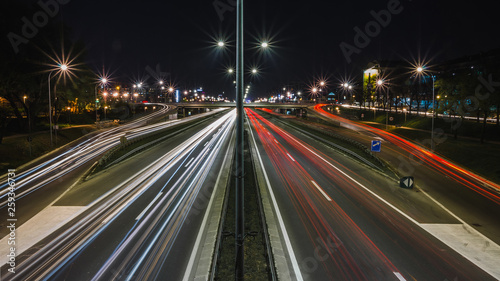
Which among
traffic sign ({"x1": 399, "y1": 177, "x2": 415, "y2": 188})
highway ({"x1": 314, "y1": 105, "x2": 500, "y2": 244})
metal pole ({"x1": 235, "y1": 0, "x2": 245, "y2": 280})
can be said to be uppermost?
metal pole ({"x1": 235, "y1": 0, "x2": 245, "y2": 280})

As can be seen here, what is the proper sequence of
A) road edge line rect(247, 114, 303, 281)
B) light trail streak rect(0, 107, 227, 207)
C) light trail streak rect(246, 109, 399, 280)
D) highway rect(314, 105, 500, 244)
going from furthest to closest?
light trail streak rect(0, 107, 227, 207)
highway rect(314, 105, 500, 244)
light trail streak rect(246, 109, 399, 280)
road edge line rect(247, 114, 303, 281)

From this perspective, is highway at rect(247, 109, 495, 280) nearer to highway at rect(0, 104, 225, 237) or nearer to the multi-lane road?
the multi-lane road

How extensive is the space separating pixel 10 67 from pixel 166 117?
37322 mm

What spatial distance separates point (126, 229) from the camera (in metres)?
12.6

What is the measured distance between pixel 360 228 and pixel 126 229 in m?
10.7

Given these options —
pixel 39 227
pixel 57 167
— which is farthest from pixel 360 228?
pixel 57 167

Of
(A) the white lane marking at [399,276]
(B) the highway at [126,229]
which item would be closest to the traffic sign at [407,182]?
(A) the white lane marking at [399,276]

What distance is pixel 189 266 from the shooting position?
966 cm

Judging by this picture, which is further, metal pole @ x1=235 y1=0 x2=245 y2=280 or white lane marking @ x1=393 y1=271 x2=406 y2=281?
white lane marking @ x1=393 y1=271 x2=406 y2=281

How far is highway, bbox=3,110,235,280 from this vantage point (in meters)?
9.47

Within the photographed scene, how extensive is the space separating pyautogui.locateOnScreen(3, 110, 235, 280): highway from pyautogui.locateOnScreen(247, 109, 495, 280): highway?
4693mm

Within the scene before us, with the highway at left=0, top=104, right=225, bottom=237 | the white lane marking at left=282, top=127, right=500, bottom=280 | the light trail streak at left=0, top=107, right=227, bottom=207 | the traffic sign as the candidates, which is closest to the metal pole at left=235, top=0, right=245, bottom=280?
the white lane marking at left=282, top=127, right=500, bottom=280

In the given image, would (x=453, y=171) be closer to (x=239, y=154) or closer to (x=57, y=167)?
(x=239, y=154)

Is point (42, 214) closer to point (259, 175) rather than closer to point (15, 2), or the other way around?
point (259, 175)
